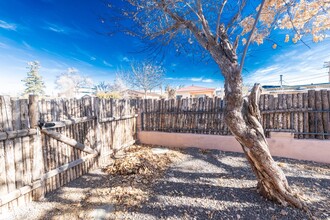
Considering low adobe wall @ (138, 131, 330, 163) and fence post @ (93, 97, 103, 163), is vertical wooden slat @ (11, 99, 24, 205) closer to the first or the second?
fence post @ (93, 97, 103, 163)

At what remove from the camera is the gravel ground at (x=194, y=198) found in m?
2.28

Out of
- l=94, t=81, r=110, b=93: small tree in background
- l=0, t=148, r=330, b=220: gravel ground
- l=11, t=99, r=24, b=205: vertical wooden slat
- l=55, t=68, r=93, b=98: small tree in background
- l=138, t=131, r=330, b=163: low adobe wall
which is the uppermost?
l=55, t=68, r=93, b=98: small tree in background

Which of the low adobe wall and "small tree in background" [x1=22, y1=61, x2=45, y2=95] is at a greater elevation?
"small tree in background" [x1=22, y1=61, x2=45, y2=95]

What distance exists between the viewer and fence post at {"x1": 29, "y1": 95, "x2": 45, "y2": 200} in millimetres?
2646

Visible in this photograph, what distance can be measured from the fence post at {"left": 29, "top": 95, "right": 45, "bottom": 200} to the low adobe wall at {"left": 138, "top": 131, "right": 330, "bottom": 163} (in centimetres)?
392

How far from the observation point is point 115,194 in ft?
9.34

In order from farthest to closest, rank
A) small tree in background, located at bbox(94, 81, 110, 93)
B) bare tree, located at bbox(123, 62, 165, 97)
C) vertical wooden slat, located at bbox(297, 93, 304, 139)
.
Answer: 1. small tree in background, located at bbox(94, 81, 110, 93)
2. bare tree, located at bbox(123, 62, 165, 97)
3. vertical wooden slat, located at bbox(297, 93, 304, 139)

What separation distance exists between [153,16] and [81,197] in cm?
433

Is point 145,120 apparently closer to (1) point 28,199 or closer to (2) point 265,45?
(1) point 28,199

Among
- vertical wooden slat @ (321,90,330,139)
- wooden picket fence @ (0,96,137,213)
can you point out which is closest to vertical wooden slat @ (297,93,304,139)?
vertical wooden slat @ (321,90,330,139)

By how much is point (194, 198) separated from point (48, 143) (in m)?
3.03

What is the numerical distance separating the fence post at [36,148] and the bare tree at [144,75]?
22.8 meters

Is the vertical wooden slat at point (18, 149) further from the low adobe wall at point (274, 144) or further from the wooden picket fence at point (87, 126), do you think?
the low adobe wall at point (274, 144)

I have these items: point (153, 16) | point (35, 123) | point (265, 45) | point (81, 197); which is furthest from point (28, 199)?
point (265, 45)
